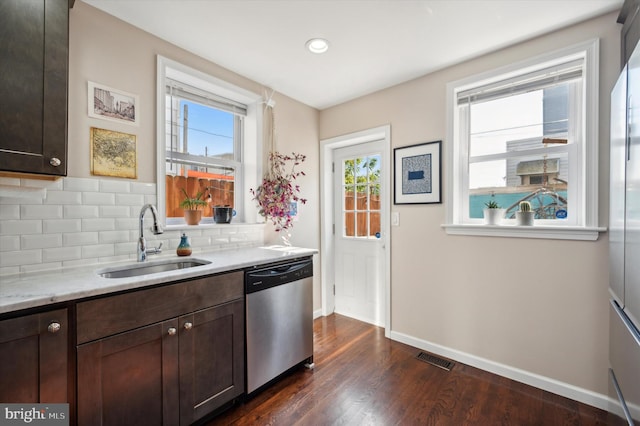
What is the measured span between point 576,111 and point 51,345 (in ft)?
10.7

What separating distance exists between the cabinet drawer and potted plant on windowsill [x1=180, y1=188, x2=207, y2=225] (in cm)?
80

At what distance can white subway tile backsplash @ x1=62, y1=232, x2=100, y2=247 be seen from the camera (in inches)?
66.2

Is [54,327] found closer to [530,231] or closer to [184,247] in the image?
[184,247]

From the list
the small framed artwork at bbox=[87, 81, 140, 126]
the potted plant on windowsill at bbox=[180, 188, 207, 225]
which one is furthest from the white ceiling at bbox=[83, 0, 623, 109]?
the potted plant on windowsill at bbox=[180, 188, 207, 225]

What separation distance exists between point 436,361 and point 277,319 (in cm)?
142

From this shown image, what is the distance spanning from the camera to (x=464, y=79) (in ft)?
7.80

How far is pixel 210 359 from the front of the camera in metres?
1.67

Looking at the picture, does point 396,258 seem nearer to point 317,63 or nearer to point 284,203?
point 284,203

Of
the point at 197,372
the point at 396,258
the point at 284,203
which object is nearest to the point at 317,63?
the point at 284,203

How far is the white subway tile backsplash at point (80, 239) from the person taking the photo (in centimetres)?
168

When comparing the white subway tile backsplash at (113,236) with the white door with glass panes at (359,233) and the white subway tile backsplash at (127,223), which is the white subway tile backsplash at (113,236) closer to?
the white subway tile backsplash at (127,223)

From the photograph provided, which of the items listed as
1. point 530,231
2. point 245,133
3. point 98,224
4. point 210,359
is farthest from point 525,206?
point 98,224

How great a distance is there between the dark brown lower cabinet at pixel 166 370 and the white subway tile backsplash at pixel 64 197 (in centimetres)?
92

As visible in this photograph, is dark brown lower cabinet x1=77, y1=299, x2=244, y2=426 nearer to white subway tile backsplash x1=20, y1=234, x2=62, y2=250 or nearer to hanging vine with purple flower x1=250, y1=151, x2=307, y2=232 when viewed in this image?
white subway tile backsplash x1=20, y1=234, x2=62, y2=250
